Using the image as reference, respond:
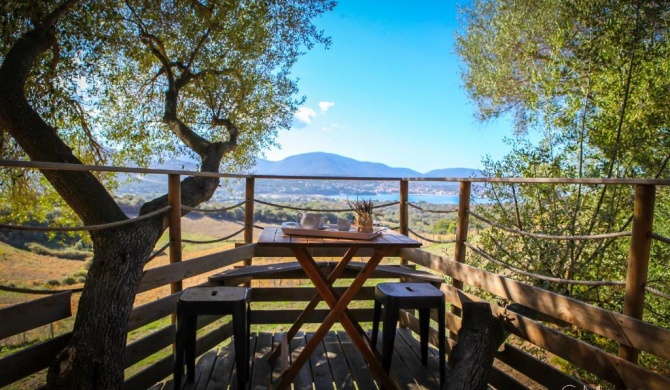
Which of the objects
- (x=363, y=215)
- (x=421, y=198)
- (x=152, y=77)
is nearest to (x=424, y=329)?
(x=363, y=215)

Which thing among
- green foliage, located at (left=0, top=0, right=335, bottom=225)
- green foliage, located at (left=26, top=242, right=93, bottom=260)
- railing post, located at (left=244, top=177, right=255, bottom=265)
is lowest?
green foliage, located at (left=26, top=242, right=93, bottom=260)

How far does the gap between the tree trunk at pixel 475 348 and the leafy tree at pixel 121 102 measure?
5.93 feet

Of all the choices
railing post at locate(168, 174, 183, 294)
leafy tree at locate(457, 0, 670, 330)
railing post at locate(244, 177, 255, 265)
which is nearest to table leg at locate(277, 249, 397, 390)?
Result: railing post at locate(168, 174, 183, 294)

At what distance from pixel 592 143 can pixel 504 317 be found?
3.26 m

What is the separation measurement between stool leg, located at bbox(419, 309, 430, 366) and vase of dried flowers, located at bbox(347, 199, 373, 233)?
2.22 ft

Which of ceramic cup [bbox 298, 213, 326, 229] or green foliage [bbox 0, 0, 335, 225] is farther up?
green foliage [bbox 0, 0, 335, 225]

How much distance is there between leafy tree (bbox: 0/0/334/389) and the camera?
Result: 2689 millimetres

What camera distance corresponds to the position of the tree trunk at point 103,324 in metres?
1.97

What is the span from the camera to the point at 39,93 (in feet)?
16.7

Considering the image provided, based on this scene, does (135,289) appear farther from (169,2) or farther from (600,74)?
(600,74)

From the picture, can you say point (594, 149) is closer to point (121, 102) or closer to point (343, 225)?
point (343, 225)

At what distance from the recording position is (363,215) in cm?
266

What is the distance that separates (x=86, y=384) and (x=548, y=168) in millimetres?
4727

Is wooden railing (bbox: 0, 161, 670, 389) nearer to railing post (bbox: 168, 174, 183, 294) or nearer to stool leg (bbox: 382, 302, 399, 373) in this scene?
railing post (bbox: 168, 174, 183, 294)
